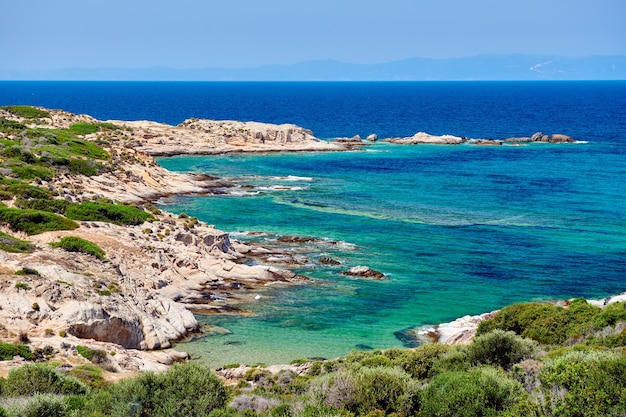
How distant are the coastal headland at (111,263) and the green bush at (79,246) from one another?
10.3 inches

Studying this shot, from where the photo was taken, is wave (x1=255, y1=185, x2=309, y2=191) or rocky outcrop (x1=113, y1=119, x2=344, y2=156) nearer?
wave (x1=255, y1=185, x2=309, y2=191)

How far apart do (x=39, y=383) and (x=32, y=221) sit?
23944 mm

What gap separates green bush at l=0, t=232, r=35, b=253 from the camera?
37284 millimetres

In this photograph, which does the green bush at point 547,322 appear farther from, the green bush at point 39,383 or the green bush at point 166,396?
the green bush at point 39,383

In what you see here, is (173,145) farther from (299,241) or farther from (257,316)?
(257,316)

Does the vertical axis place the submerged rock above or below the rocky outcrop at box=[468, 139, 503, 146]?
below

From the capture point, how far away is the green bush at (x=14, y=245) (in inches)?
1468

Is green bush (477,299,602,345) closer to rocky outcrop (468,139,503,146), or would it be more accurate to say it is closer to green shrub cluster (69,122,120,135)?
green shrub cluster (69,122,120,135)

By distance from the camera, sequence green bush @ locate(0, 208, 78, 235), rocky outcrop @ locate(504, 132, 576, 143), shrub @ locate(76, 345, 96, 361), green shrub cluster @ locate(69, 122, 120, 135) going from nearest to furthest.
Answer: shrub @ locate(76, 345, 96, 361) → green bush @ locate(0, 208, 78, 235) → green shrub cluster @ locate(69, 122, 120, 135) → rocky outcrop @ locate(504, 132, 576, 143)

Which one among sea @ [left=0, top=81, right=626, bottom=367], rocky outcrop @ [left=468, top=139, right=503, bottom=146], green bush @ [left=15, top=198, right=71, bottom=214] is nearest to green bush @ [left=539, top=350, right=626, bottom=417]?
sea @ [left=0, top=81, right=626, bottom=367]

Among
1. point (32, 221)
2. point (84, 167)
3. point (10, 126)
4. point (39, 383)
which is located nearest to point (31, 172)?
point (84, 167)

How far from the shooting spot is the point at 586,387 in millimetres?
18844

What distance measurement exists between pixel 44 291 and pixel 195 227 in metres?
20.0

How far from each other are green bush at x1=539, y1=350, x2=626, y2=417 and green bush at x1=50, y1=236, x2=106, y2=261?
91.0ft
